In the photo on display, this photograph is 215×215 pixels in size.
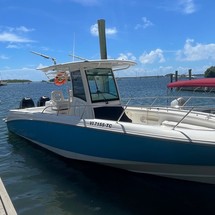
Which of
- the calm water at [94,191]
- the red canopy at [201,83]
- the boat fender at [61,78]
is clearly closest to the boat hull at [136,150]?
the calm water at [94,191]

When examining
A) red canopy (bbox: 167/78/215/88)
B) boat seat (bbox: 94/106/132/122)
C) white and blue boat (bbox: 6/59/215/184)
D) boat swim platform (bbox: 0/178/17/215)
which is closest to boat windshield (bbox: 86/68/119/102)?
white and blue boat (bbox: 6/59/215/184)

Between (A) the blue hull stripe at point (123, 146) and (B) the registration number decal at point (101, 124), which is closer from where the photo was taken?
(A) the blue hull stripe at point (123, 146)

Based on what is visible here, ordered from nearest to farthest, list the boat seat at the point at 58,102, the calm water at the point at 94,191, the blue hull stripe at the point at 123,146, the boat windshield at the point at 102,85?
the blue hull stripe at the point at 123,146
the calm water at the point at 94,191
the boat windshield at the point at 102,85
the boat seat at the point at 58,102

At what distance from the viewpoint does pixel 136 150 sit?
261 inches

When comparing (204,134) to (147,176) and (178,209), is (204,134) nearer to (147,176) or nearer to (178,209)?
(178,209)

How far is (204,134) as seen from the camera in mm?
6027

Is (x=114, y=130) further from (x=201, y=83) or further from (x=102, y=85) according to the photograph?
(x=201, y=83)

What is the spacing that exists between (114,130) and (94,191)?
1433 millimetres

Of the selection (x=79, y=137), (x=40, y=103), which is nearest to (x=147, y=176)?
(x=79, y=137)

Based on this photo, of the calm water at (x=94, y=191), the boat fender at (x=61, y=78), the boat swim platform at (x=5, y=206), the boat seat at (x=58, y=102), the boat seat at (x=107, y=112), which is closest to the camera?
the boat swim platform at (x=5, y=206)

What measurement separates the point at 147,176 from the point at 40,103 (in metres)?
6.58

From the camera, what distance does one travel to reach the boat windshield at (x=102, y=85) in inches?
334

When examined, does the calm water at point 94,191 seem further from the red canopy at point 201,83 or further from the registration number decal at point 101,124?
the red canopy at point 201,83

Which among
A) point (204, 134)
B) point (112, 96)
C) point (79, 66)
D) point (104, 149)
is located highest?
point (79, 66)
